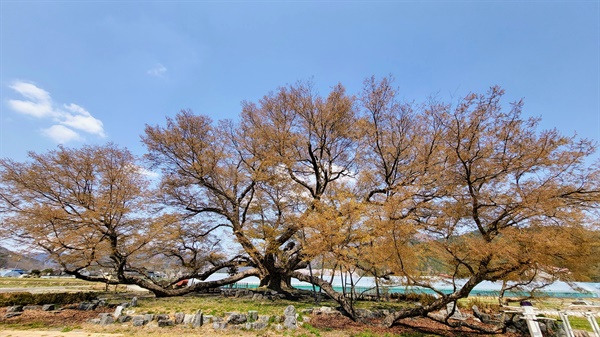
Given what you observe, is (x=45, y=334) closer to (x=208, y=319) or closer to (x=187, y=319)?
(x=187, y=319)

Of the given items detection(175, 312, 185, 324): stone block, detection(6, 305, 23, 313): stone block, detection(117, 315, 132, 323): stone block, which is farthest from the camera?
detection(6, 305, 23, 313): stone block

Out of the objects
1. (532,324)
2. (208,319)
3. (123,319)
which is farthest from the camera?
(123,319)

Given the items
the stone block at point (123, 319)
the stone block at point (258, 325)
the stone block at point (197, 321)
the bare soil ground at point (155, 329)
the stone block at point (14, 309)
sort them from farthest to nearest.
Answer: the stone block at point (14, 309), the stone block at point (123, 319), the stone block at point (197, 321), the stone block at point (258, 325), the bare soil ground at point (155, 329)

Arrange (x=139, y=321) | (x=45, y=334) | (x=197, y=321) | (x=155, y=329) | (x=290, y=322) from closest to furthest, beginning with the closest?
(x=45, y=334) < (x=155, y=329) < (x=290, y=322) < (x=197, y=321) < (x=139, y=321)

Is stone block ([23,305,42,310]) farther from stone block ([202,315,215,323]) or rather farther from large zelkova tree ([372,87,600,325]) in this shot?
large zelkova tree ([372,87,600,325])

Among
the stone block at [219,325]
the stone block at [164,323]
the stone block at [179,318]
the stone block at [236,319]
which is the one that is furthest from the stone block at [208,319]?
the stone block at [164,323]

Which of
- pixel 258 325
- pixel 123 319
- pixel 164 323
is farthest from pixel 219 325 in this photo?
pixel 123 319

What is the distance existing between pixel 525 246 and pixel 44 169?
20.2 meters

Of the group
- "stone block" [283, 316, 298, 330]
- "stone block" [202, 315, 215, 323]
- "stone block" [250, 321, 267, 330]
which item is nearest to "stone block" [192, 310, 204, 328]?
"stone block" [202, 315, 215, 323]

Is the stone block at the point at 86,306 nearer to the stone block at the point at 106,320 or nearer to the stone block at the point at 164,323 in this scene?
the stone block at the point at 106,320

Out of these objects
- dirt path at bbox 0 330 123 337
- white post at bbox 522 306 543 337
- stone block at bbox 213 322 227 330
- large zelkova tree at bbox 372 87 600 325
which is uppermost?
large zelkova tree at bbox 372 87 600 325

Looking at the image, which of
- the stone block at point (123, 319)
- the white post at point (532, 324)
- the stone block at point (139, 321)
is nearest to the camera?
the white post at point (532, 324)

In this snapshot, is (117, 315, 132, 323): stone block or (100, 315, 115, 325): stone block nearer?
(100, 315, 115, 325): stone block

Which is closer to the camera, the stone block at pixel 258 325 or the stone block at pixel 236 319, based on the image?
the stone block at pixel 258 325
